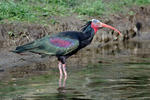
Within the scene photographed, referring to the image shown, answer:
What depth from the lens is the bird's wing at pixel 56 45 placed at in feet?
33.1

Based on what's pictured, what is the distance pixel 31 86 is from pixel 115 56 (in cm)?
448

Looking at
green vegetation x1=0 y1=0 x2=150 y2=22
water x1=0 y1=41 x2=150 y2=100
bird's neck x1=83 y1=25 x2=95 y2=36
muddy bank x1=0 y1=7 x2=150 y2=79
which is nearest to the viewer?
water x1=0 y1=41 x2=150 y2=100

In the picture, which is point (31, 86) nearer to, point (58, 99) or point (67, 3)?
point (58, 99)

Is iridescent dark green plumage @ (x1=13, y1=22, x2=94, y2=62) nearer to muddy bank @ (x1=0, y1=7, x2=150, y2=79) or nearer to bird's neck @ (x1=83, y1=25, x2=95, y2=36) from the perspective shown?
bird's neck @ (x1=83, y1=25, x2=95, y2=36)

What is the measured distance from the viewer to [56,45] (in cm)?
1017

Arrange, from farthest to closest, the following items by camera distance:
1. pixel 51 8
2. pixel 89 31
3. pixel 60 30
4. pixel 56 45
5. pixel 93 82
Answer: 1. pixel 51 8
2. pixel 60 30
3. pixel 89 31
4. pixel 56 45
5. pixel 93 82

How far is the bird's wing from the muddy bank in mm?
659

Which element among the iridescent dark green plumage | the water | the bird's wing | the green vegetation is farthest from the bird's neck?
the green vegetation

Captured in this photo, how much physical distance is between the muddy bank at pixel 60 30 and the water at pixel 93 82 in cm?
53

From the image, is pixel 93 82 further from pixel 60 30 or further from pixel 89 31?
pixel 60 30

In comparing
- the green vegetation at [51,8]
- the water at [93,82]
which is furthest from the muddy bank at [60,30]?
the water at [93,82]

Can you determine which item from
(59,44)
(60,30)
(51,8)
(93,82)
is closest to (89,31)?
(59,44)

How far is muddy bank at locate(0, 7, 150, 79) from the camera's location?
1134 cm

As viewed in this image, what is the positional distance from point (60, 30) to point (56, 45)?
12.1 feet
